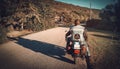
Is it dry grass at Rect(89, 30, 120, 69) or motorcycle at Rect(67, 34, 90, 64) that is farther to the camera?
dry grass at Rect(89, 30, 120, 69)

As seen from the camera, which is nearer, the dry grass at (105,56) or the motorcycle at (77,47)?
the motorcycle at (77,47)

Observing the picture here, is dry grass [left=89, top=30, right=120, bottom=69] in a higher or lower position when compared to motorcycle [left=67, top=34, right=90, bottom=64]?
lower

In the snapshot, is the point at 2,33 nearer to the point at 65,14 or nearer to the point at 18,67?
the point at 18,67

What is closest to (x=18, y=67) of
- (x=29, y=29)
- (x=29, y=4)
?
(x=29, y=29)

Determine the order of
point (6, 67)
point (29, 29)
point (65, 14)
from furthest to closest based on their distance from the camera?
1. point (65, 14)
2. point (29, 29)
3. point (6, 67)

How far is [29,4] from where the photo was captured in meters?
23.1

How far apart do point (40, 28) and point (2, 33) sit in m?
10.5

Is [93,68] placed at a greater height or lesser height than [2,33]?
lesser

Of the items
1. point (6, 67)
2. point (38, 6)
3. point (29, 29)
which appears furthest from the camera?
point (38, 6)

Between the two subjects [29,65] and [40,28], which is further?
[40,28]

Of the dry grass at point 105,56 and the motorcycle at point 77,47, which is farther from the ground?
the motorcycle at point 77,47

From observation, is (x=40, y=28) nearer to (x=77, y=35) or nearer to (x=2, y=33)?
(x=2, y=33)

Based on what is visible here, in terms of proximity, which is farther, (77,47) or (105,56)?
(105,56)

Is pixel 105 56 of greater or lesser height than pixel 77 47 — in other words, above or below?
below
